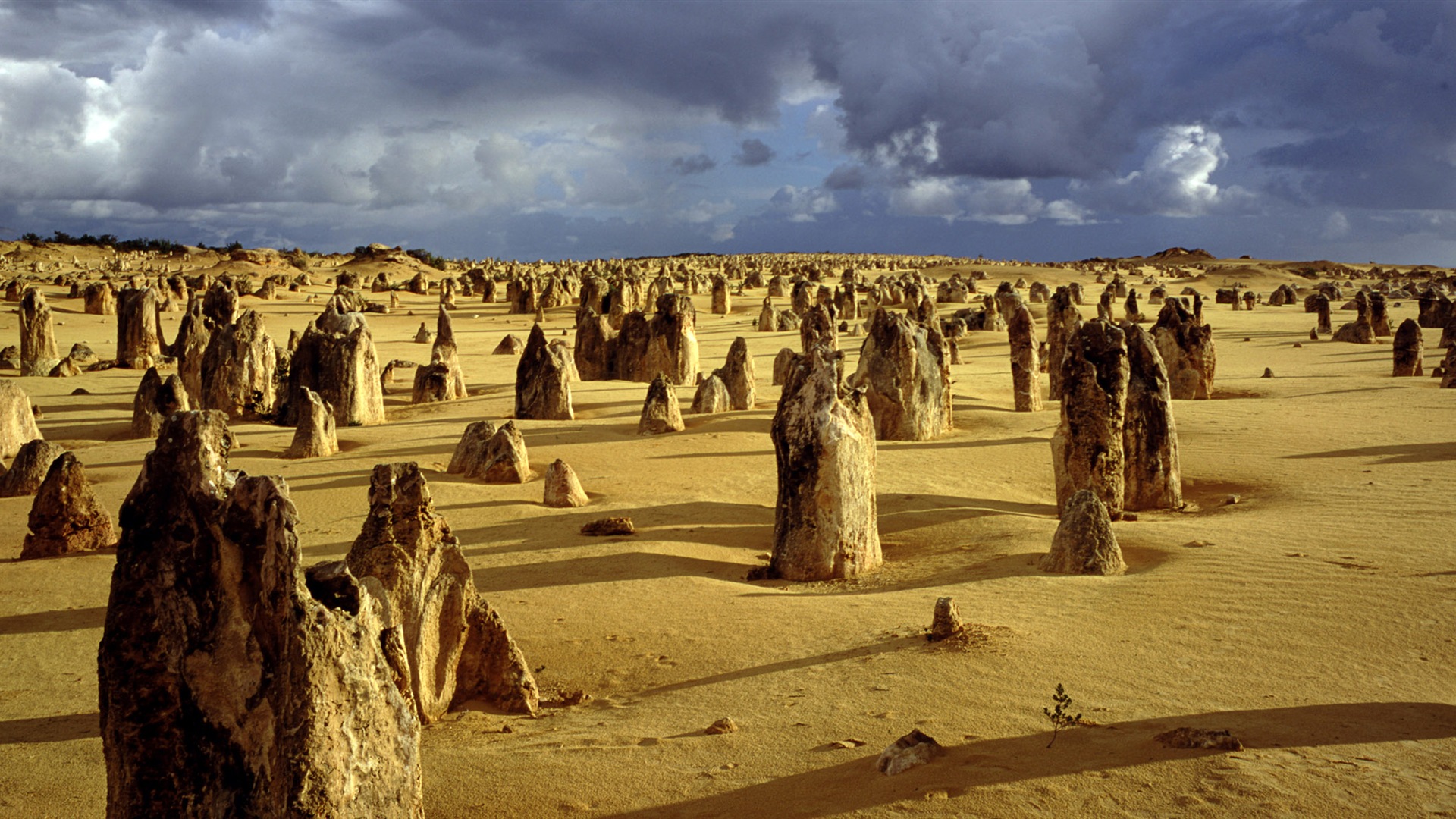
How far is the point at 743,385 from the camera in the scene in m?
18.5

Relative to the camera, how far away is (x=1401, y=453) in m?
13.2

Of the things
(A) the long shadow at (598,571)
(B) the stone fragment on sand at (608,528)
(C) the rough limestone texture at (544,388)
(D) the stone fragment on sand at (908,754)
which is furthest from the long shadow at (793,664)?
(C) the rough limestone texture at (544,388)

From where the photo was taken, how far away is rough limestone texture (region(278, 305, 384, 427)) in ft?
57.8

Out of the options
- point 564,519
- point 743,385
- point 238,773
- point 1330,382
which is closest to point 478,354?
point 743,385

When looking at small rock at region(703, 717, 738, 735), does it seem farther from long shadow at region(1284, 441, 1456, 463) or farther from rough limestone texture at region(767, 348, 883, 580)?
long shadow at region(1284, 441, 1456, 463)

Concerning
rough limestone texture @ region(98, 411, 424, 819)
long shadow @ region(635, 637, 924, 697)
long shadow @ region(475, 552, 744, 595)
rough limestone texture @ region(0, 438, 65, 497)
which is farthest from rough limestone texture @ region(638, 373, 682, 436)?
rough limestone texture @ region(98, 411, 424, 819)

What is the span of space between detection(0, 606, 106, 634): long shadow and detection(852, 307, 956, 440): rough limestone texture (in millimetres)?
10556

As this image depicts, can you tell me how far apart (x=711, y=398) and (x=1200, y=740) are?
44.1 feet

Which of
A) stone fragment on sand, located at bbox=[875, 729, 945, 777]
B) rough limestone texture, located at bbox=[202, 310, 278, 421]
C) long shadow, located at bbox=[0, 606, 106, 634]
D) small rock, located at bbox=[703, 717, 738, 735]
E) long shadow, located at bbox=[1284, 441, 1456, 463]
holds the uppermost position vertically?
rough limestone texture, located at bbox=[202, 310, 278, 421]

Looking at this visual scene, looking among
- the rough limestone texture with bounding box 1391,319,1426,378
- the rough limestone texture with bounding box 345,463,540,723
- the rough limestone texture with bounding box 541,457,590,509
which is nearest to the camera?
the rough limestone texture with bounding box 345,463,540,723

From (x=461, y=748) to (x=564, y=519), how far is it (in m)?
5.64

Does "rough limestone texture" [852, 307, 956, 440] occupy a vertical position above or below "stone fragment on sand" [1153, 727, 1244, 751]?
above

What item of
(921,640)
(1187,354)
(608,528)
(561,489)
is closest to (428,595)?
(921,640)

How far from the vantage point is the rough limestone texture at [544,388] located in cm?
1750
